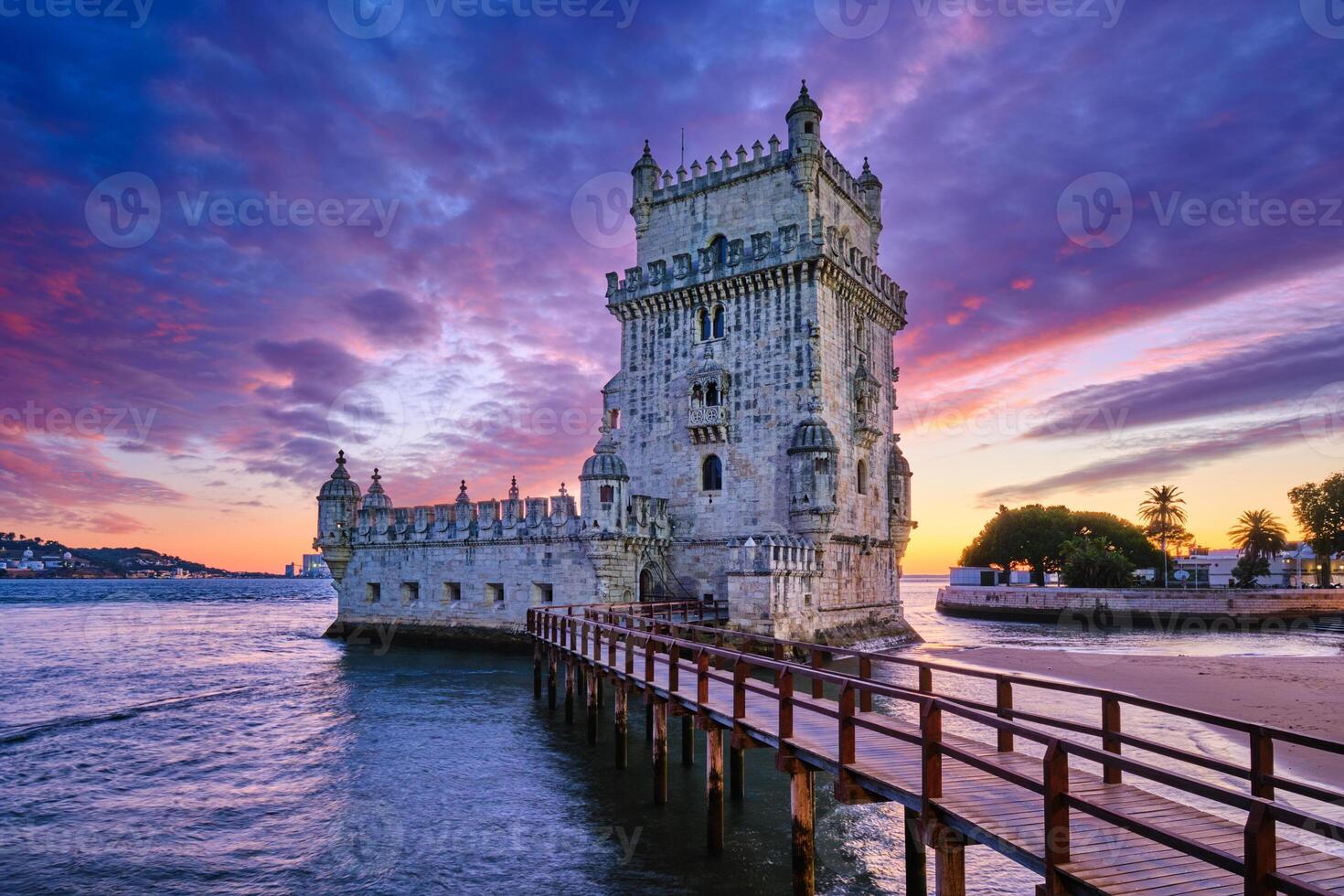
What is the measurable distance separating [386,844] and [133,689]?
23565 mm

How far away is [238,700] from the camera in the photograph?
2792cm

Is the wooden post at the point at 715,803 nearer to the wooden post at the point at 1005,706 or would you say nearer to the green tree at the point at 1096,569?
the wooden post at the point at 1005,706

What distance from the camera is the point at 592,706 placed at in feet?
67.5

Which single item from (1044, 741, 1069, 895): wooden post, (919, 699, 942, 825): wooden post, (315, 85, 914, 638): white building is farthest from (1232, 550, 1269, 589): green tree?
(1044, 741, 1069, 895): wooden post

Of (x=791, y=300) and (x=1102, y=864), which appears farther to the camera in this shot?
(x=791, y=300)

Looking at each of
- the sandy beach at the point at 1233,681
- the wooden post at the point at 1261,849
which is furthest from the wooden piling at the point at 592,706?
the wooden post at the point at 1261,849

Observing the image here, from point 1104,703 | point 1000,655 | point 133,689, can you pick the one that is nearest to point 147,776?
point 133,689

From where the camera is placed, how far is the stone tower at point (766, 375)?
109ft

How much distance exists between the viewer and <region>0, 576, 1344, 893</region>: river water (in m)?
12.3

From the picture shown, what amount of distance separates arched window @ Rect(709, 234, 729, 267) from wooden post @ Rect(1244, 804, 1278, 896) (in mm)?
31671

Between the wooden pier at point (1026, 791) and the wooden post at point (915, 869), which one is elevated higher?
the wooden pier at point (1026, 791)

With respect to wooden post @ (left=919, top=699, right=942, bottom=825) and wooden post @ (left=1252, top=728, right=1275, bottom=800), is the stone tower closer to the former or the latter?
wooden post @ (left=919, top=699, right=942, bottom=825)

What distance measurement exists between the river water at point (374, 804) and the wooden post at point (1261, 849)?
6491 mm

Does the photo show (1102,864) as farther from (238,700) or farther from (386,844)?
(238,700)
